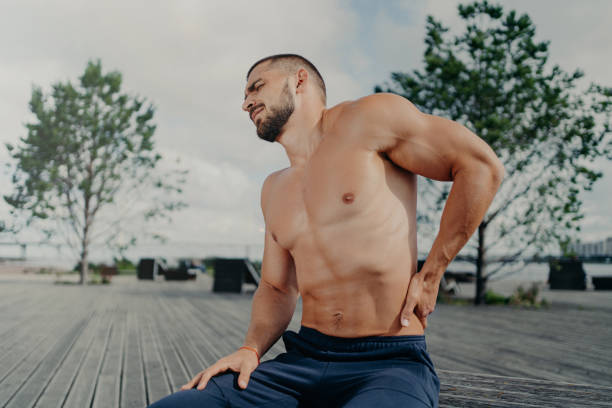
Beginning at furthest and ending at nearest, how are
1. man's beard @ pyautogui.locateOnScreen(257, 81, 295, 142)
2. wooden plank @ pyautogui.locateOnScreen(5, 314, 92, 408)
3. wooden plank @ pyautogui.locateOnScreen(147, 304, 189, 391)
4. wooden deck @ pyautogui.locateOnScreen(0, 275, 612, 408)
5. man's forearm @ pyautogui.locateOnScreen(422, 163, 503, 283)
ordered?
wooden plank @ pyautogui.locateOnScreen(147, 304, 189, 391), wooden plank @ pyautogui.locateOnScreen(5, 314, 92, 408), wooden deck @ pyautogui.locateOnScreen(0, 275, 612, 408), man's beard @ pyautogui.locateOnScreen(257, 81, 295, 142), man's forearm @ pyautogui.locateOnScreen(422, 163, 503, 283)

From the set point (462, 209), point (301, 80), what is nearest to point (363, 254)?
point (462, 209)

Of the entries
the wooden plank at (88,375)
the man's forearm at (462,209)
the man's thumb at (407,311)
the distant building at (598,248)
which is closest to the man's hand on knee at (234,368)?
the man's thumb at (407,311)

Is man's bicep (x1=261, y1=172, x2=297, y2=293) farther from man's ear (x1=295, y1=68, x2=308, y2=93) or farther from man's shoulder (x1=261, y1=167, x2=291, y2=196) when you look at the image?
man's ear (x1=295, y1=68, x2=308, y2=93)

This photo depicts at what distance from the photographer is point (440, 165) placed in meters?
1.36

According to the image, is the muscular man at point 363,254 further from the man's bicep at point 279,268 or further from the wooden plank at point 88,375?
the wooden plank at point 88,375

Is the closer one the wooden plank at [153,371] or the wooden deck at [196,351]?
the wooden deck at [196,351]

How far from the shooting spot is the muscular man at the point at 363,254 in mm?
1289

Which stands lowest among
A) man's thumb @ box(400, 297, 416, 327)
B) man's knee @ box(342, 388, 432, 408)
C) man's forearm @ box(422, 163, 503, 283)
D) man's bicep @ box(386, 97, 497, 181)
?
man's knee @ box(342, 388, 432, 408)

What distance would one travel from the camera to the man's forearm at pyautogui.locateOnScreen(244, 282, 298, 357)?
155 centimetres

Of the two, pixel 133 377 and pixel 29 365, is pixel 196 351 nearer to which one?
pixel 133 377

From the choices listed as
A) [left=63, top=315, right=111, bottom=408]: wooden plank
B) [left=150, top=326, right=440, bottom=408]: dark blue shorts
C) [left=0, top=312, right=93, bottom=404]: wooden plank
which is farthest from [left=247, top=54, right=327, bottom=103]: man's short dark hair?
[left=0, top=312, right=93, bottom=404]: wooden plank

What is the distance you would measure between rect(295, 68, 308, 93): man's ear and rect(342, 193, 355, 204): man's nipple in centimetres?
43

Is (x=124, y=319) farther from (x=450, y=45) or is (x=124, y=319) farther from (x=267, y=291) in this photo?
(x=450, y=45)

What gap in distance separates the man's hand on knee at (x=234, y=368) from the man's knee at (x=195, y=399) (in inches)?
1.3
